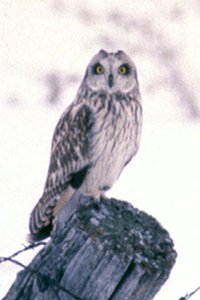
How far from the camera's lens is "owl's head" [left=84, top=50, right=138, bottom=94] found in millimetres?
→ 5152

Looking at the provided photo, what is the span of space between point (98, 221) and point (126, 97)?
101 inches

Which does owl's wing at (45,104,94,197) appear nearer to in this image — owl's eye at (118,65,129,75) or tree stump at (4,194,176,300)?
owl's eye at (118,65,129,75)

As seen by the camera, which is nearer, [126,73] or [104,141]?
[104,141]

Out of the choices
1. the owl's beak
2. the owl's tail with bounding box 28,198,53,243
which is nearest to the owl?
the owl's beak

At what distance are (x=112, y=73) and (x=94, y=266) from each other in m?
2.82

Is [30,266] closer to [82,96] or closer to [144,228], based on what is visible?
[144,228]

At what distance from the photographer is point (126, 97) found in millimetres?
5133

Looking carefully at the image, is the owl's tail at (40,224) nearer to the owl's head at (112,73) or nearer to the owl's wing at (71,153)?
the owl's wing at (71,153)

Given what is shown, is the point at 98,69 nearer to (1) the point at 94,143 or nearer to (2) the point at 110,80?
(2) the point at 110,80

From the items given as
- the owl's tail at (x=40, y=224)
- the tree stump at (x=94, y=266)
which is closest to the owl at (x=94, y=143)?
the owl's tail at (x=40, y=224)

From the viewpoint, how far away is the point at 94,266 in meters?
2.41

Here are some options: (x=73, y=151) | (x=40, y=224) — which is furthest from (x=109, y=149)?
(x=40, y=224)

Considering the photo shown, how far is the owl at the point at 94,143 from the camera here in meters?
4.86

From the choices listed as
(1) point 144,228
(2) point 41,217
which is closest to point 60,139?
(2) point 41,217
